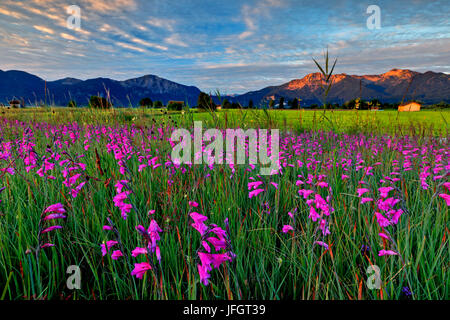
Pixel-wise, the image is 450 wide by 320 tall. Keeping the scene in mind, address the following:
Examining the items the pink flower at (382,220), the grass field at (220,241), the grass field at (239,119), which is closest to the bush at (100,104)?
the grass field at (239,119)

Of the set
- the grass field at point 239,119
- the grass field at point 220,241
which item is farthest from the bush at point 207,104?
the grass field at point 220,241

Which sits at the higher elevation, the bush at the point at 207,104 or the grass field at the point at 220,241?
the bush at the point at 207,104

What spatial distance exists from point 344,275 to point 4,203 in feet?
11.3

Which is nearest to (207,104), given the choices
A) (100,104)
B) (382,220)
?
(382,220)

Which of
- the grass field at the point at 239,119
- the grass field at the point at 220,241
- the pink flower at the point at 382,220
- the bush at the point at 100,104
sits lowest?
the grass field at the point at 220,241

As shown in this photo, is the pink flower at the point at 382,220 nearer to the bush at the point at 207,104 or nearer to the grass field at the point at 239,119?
the bush at the point at 207,104

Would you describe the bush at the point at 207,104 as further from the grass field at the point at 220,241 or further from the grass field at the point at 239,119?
the grass field at the point at 220,241

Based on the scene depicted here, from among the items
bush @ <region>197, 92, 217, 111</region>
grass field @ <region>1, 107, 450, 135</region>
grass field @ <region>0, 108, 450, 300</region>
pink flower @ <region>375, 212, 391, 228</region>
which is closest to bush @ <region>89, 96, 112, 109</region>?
grass field @ <region>1, 107, 450, 135</region>

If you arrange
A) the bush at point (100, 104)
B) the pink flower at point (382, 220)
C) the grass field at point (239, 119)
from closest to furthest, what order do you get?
the pink flower at point (382, 220), the grass field at point (239, 119), the bush at point (100, 104)

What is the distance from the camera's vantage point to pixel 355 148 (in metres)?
4.70

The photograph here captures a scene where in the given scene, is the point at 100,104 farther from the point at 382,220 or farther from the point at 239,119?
the point at 382,220

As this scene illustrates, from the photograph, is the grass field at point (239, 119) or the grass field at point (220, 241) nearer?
the grass field at point (220, 241)

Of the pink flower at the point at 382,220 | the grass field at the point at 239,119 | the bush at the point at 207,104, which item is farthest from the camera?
the grass field at the point at 239,119
